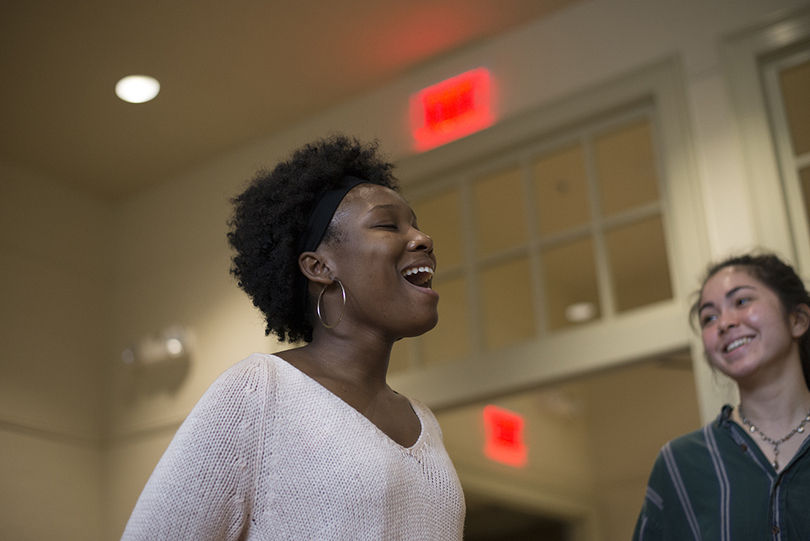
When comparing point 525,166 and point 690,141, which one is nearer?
point 690,141

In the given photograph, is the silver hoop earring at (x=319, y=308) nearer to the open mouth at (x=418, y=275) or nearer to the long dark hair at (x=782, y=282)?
the open mouth at (x=418, y=275)

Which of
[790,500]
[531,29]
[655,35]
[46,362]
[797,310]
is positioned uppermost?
[531,29]

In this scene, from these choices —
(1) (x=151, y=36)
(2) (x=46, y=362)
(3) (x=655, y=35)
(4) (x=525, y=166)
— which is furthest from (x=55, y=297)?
(3) (x=655, y=35)

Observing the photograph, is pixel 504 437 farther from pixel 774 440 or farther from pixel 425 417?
pixel 425 417

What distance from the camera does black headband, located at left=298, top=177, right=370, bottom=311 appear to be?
4.00 ft

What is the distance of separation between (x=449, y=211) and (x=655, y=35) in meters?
1.13

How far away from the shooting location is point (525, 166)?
3135 millimetres

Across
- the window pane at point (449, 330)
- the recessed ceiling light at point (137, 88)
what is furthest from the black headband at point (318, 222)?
the window pane at point (449, 330)

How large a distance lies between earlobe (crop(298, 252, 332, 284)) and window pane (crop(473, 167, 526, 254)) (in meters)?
2.03

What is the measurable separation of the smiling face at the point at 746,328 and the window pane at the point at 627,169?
1.52 metres

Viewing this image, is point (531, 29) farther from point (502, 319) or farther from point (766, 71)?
point (502, 319)

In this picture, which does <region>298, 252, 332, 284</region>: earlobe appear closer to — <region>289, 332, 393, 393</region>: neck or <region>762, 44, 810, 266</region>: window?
<region>289, 332, 393, 393</region>: neck

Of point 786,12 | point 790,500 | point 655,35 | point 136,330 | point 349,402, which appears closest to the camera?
point 349,402

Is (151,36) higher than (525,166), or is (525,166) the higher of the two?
(151,36)
